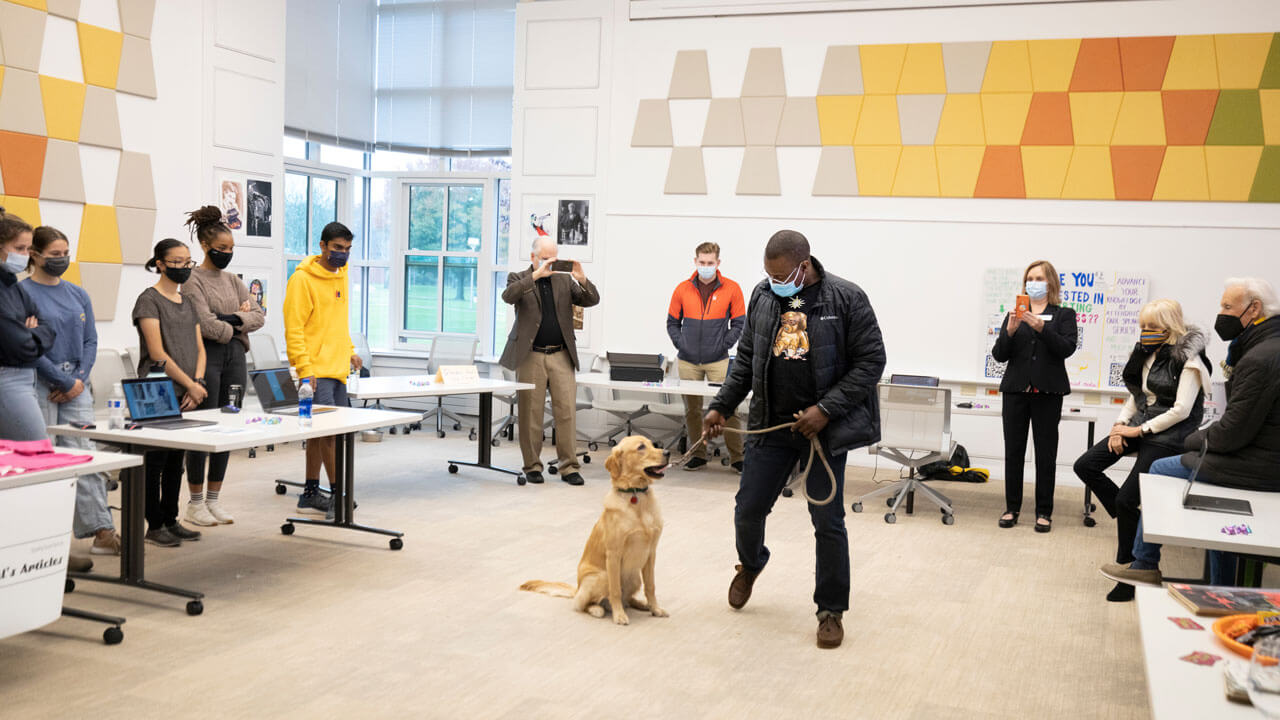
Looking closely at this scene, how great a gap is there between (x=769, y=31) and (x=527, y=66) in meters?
2.42

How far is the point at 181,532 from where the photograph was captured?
5164 millimetres

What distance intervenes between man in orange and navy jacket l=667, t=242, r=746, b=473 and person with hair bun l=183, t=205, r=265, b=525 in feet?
11.9

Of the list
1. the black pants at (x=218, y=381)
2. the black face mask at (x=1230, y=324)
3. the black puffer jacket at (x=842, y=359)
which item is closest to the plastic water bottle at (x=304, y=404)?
the black pants at (x=218, y=381)

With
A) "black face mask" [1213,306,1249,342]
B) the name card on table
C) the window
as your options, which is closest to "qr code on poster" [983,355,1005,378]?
"black face mask" [1213,306,1249,342]

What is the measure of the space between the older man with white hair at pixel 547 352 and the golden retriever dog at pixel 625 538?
3038mm

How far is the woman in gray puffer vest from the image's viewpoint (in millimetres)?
4918

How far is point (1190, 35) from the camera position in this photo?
7.78 meters

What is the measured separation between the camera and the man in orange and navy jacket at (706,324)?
323 inches

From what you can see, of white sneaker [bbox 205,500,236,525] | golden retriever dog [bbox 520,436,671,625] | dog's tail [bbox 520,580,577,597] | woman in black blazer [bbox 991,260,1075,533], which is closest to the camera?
golden retriever dog [bbox 520,436,671,625]

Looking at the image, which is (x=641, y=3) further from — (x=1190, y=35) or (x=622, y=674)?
(x=622, y=674)

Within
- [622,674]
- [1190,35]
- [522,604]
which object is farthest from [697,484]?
[1190,35]

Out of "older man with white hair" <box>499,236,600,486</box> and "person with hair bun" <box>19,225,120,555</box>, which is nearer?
"person with hair bun" <box>19,225,120,555</box>

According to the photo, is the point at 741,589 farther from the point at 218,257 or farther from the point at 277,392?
the point at 218,257

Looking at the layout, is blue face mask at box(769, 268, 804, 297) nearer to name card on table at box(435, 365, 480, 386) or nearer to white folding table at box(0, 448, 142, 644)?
white folding table at box(0, 448, 142, 644)
